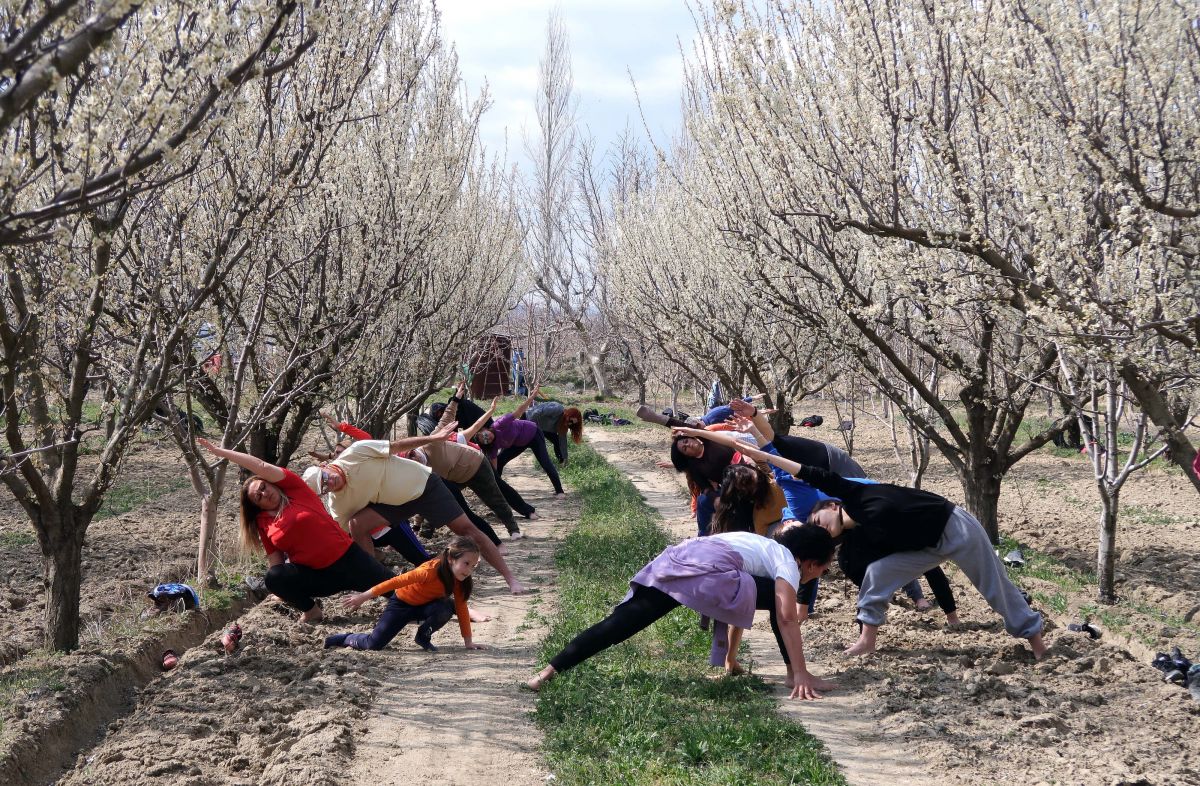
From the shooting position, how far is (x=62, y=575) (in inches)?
238

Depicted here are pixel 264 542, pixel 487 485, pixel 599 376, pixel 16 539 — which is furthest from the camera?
pixel 599 376

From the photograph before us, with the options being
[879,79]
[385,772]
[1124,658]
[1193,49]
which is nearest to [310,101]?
[879,79]

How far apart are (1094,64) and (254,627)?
19.4 feet

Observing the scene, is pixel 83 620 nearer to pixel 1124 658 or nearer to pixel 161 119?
pixel 161 119

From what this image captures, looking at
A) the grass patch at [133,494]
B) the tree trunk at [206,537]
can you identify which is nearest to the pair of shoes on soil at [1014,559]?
the tree trunk at [206,537]

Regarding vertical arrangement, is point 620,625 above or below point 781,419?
below

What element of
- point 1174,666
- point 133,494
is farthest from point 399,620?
point 133,494

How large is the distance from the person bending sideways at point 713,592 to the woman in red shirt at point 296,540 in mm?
1822

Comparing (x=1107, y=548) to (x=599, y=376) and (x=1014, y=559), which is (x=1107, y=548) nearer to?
(x=1014, y=559)

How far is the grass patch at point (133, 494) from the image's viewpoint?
12.0 metres

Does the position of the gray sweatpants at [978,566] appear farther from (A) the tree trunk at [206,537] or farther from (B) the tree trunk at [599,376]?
(B) the tree trunk at [599,376]

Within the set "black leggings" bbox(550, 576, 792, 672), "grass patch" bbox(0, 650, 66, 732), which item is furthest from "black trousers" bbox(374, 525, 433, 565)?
"black leggings" bbox(550, 576, 792, 672)

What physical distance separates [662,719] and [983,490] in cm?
521

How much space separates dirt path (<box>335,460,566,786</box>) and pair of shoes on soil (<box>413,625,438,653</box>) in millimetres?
59
